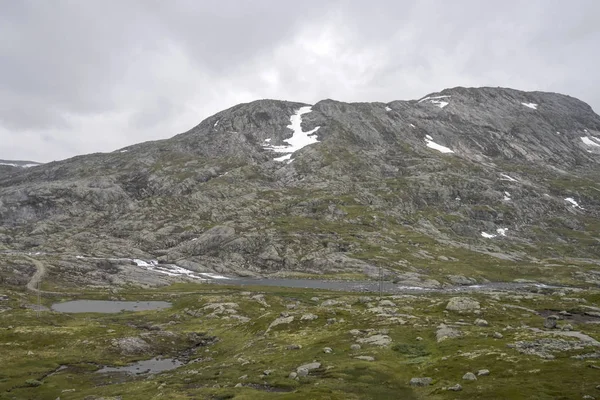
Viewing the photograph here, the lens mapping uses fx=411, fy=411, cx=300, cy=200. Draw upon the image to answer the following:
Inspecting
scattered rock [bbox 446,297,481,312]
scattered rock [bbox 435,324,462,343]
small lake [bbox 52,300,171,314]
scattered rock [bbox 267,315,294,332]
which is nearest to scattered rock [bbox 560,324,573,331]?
scattered rock [bbox 435,324,462,343]

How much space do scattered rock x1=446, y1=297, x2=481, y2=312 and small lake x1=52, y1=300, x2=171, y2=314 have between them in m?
91.3

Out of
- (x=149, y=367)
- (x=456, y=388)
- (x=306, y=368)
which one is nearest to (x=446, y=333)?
(x=306, y=368)

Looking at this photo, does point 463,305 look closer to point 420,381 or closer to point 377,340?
point 377,340

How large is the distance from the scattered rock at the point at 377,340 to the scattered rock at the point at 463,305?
3591 centimetres

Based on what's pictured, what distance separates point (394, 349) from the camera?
2549 inches

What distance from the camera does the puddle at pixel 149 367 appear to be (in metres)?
71.4

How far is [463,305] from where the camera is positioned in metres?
100

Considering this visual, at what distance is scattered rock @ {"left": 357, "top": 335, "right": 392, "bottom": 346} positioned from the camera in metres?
68.7

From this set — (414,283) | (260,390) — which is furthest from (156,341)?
(414,283)

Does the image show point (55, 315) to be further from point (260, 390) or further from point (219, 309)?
point (260, 390)

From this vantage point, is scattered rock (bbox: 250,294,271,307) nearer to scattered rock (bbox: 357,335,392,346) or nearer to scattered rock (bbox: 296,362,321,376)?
scattered rock (bbox: 357,335,392,346)

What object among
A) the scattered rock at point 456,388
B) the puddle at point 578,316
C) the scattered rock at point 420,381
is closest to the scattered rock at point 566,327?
the puddle at point 578,316

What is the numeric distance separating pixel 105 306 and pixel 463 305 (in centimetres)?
11526

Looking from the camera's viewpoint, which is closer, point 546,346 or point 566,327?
point 546,346
